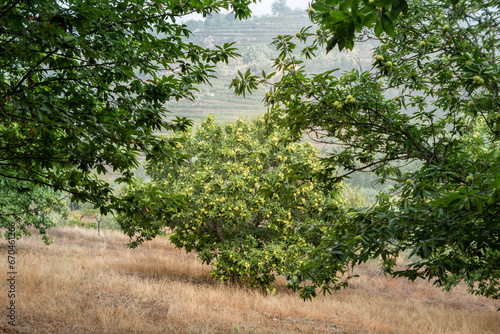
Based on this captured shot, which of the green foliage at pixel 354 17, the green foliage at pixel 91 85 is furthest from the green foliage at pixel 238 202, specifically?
the green foliage at pixel 354 17

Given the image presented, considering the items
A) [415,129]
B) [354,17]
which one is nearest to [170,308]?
[415,129]

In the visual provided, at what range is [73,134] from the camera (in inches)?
94.2

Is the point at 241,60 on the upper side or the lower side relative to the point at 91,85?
upper

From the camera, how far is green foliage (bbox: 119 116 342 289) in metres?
9.34

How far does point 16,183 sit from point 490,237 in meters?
5.00

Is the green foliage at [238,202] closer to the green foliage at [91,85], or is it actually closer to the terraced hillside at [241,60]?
the green foliage at [91,85]

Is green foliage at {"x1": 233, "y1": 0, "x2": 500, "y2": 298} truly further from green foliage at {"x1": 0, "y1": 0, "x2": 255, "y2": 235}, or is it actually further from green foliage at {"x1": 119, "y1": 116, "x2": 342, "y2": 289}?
green foliage at {"x1": 119, "y1": 116, "x2": 342, "y2": 289}

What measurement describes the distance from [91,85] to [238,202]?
6.25 meters

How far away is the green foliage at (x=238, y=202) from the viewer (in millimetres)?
9336

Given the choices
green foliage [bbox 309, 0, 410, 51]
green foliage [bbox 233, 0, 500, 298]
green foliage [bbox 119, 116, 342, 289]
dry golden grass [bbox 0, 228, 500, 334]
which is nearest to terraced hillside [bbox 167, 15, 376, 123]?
green foliage [bbox 119, 116, 342, 289]

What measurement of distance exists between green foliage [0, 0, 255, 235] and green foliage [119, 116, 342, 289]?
532 cm

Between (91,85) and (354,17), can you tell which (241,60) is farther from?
(354,17)

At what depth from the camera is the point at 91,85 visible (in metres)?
3.32

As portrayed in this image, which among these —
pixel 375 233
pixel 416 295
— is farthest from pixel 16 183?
pixel 416 295
